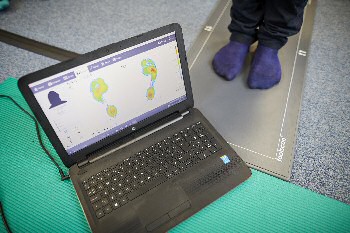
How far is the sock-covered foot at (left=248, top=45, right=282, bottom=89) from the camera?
0.90 meters

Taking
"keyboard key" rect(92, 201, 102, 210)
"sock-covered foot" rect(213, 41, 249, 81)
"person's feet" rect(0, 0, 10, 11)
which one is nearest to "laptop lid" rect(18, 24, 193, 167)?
Answer: "keyboard key" rect(92, 201, 102, 210)

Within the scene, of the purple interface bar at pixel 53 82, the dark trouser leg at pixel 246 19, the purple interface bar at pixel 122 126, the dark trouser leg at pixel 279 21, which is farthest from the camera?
the dark trouser leg at pixel 246 19

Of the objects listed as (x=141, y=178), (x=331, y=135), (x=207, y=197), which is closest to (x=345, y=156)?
(x=331, y=135)

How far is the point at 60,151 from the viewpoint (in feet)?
1.79

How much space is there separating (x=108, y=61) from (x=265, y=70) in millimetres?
593

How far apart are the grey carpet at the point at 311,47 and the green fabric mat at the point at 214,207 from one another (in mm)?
66

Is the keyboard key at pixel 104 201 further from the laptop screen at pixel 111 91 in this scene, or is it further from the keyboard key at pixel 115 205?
the laptop screen at pixel 111 91

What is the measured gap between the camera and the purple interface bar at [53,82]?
0.47 metres

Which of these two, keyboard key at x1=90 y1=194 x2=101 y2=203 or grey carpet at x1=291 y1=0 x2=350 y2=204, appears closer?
keyboard key at x1=90 y1=194 x2=101 y2=203

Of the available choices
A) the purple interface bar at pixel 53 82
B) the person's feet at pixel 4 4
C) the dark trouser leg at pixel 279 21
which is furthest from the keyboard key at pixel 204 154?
the person's feet at pixel 4 4

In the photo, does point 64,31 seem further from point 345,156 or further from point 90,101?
point 345,156

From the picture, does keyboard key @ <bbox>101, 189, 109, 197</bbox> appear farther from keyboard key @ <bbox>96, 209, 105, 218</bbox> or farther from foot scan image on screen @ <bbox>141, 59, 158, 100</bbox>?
foot scan image on screen @ <bbox>141, 59, 158, 100</bbox>

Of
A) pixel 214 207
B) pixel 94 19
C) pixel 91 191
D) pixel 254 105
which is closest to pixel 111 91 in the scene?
pixel 91 191

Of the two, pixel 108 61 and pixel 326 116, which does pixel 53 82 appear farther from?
pixel 326 116
